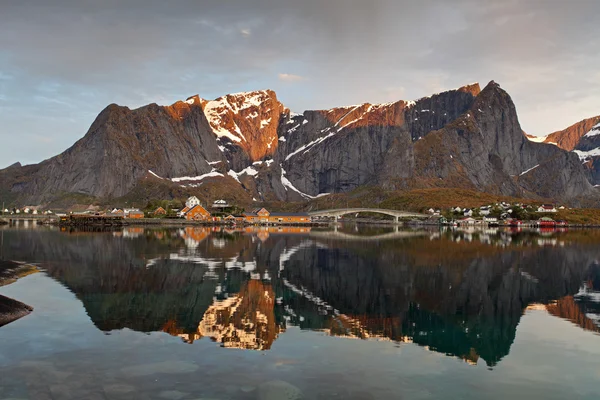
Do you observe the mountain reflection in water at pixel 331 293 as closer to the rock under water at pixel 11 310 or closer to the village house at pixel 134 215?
the rock under water at pixel 11 310

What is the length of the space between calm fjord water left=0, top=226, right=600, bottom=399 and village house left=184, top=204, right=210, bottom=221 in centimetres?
12929

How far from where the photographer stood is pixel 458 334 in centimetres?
2686

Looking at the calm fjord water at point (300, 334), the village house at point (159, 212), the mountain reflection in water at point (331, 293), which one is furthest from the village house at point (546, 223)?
the calm fjord water at point (300, 334)

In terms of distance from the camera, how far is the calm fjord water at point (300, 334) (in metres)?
18.7

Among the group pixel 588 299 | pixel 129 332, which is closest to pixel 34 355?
pixel 129 332

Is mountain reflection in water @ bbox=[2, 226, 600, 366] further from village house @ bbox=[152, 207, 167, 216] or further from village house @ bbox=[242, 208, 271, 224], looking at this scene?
village house @ bbox=[152, 207, 167, 216]

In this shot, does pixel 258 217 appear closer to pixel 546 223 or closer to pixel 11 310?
pixel 546 223

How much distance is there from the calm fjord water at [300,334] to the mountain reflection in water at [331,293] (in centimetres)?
17

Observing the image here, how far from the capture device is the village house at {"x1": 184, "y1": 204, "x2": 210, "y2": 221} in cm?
18075

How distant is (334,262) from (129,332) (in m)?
35.5

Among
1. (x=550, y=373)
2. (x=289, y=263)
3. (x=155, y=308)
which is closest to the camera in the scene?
(x=550, y=373)

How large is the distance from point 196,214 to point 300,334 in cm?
16115

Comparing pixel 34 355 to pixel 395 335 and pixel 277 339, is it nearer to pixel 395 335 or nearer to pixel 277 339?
pixel 277 339

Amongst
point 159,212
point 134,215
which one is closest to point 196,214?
point 159,212
